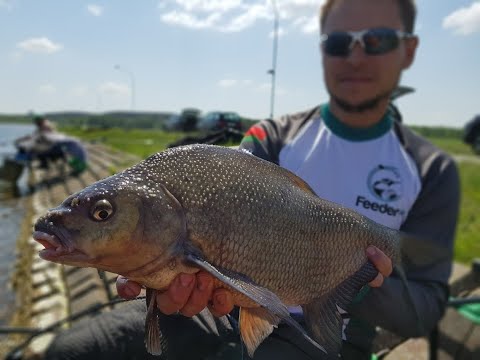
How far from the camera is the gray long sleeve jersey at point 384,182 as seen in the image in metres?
2.31

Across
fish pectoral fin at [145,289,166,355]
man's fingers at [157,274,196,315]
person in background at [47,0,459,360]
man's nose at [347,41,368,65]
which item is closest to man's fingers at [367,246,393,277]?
person in background at [47,0,459,360]

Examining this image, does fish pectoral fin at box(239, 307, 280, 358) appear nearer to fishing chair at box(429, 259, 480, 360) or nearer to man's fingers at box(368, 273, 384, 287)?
man's fingers at box(368, 273, 384, 287)

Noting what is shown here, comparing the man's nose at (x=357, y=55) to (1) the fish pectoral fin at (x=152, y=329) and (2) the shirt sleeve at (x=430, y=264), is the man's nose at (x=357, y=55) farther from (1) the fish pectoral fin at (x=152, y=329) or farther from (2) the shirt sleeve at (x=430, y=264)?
(1) the fish pectoral fin at (x=152, y=329)

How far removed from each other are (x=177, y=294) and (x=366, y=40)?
2.00 metres

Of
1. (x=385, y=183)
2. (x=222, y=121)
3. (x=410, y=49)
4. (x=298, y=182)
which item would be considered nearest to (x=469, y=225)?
(x=410, y=49)

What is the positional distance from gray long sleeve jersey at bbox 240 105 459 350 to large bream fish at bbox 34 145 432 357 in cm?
56

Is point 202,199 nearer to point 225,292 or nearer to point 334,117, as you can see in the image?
point 225,292

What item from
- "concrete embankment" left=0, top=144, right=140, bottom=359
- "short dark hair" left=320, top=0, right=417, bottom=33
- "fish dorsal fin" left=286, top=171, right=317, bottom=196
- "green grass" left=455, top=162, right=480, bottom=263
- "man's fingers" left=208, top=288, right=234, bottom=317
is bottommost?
"concrete embankment" left=0, top=144, right=140, bottom=359

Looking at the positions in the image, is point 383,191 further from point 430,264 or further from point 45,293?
point 45,293

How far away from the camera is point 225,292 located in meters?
1.55

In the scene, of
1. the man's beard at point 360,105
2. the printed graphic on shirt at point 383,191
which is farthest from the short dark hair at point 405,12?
the printed graphic on shirt at point 383,191

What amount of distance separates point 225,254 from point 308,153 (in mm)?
1235

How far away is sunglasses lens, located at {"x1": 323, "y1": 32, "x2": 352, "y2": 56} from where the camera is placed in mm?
2660

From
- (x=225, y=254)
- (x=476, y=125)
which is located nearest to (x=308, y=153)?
(x=225, y=254)
